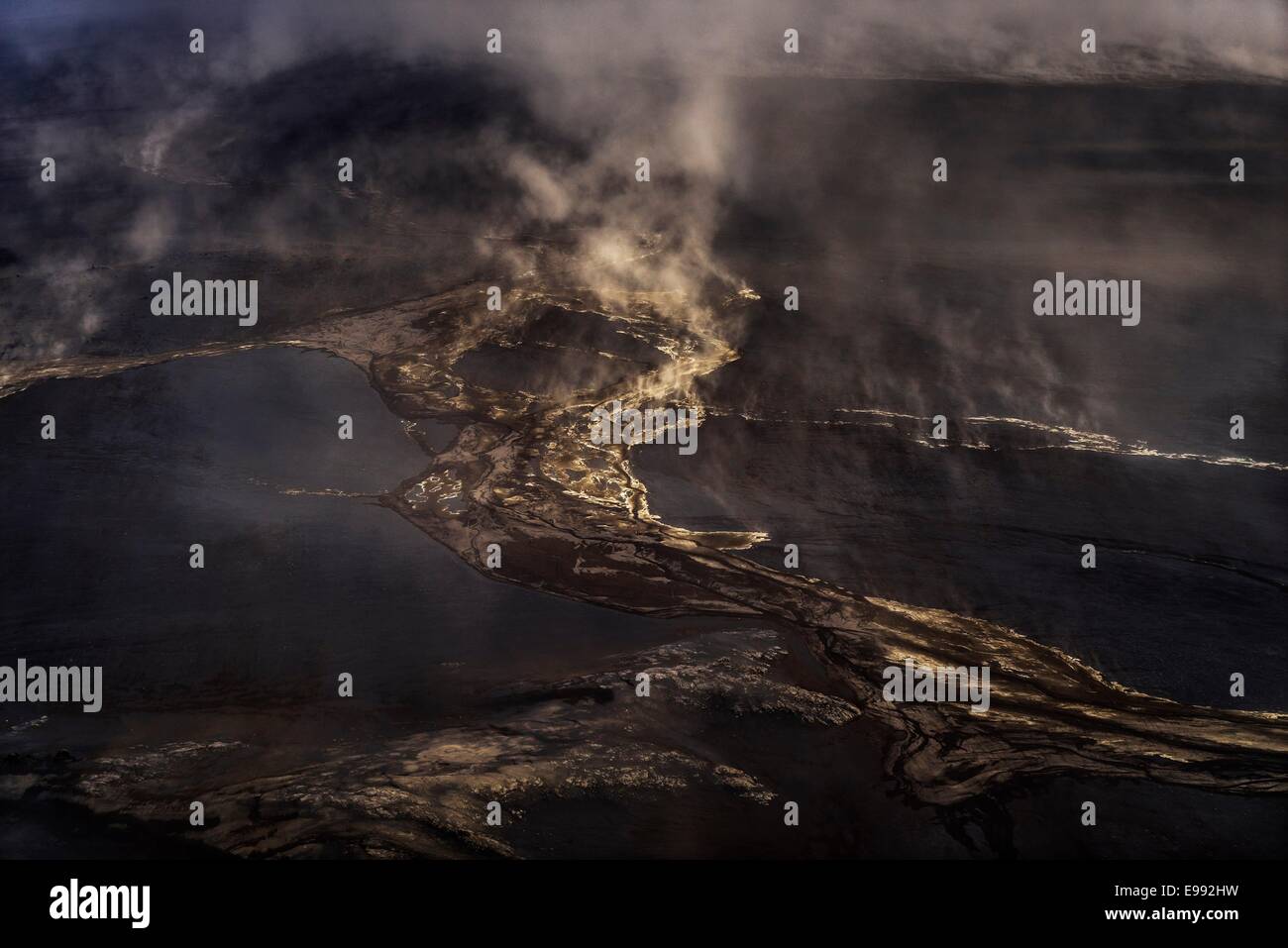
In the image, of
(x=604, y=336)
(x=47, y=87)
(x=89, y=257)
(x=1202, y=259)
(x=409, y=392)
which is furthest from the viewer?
(x=47, y=87)

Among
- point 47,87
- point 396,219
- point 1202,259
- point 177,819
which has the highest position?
point 47,87

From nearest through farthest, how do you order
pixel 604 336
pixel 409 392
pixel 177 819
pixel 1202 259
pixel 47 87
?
pixel 177 819 < pixel 409 392 < pixel 604 336 < pixel 1202 259 < pixel 47 87

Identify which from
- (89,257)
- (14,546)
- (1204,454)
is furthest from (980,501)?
(89,257)

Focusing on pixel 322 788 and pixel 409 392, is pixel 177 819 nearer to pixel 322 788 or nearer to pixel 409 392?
pixel 322 788

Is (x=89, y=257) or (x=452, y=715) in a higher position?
(x=89, y=257)

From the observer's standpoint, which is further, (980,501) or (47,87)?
(47,87)

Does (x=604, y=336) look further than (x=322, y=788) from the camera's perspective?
Yes

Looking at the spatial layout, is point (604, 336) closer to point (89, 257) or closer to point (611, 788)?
point (611, 788)

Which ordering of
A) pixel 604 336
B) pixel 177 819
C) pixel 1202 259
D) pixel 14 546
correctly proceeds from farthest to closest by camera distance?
pixel 1202 259 → pixel 604 336 → pixel 14 546 → pixel 177 819

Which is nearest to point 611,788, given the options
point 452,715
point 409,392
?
point 452,715
